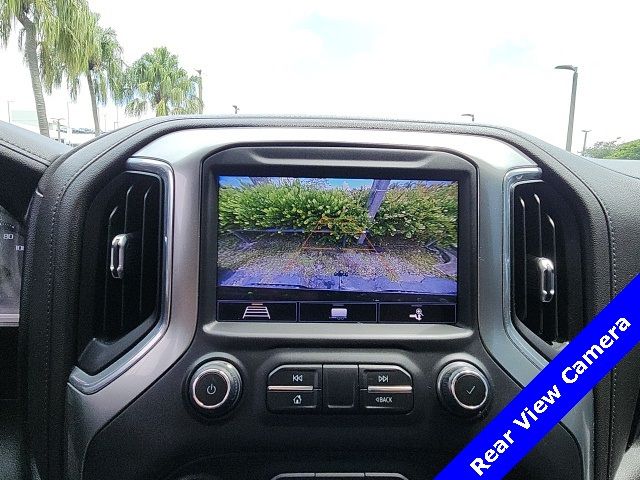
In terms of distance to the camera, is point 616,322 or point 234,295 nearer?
point 616,322

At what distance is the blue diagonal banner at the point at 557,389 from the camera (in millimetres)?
1171

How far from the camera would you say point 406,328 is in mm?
1572

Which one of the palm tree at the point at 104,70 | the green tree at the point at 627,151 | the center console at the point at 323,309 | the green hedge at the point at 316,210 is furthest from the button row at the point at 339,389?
the palm tree at the point at 104,70

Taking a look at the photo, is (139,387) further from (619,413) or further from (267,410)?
(619,413)

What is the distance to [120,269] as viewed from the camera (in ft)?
5.09

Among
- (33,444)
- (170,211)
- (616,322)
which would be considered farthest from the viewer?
(33,444)

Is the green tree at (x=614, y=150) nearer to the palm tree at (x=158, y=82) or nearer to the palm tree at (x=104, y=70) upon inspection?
the palm tree at (x=158, y=82)

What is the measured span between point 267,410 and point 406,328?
17.6 inches

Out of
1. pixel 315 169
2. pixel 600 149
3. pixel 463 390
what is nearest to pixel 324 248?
pixel 315 169

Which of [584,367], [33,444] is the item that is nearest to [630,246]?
[584,367]

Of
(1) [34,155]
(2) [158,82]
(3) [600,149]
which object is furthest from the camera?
(2) [158,82]

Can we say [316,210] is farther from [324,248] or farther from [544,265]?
[544,265]

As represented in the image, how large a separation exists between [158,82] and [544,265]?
9.02 feet

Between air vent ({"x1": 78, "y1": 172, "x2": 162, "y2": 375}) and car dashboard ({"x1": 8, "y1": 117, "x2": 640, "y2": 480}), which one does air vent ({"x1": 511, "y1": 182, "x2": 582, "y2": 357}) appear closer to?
car dashboard ({"x1": 8, "y1": 117, "x2": 640, "y2": 480})
